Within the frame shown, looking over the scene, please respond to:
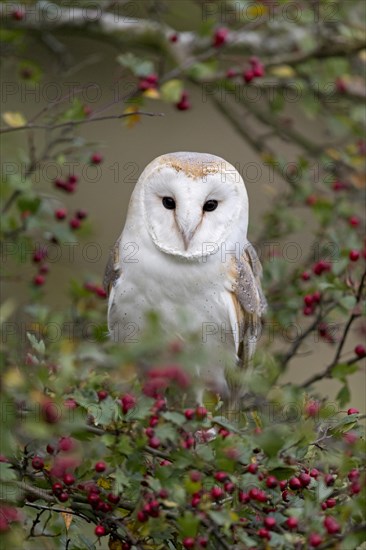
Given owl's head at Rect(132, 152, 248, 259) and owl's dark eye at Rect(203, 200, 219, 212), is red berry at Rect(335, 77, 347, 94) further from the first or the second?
owl's dark eye at Rect(203, 200, 219, 212)

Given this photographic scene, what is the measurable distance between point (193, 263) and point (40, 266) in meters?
0.48

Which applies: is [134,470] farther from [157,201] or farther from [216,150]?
[216,150]

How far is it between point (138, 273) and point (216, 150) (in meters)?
3.62

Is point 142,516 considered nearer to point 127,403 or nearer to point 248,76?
point 127,403

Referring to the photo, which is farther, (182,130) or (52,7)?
(182,130)

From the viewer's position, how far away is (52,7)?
3.05m

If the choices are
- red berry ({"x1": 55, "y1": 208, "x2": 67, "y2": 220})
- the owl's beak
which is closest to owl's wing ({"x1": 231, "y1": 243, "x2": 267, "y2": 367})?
the owl's beak

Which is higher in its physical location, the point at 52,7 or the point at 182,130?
the point at 52,7

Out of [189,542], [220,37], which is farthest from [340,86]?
[189,542]

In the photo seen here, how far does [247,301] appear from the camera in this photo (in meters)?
2.58

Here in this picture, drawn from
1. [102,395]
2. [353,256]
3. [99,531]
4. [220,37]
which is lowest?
[99,531]

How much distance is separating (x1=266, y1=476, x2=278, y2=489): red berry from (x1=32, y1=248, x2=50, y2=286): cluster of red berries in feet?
4.10

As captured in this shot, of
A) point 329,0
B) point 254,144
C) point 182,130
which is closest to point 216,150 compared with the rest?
point 182,130

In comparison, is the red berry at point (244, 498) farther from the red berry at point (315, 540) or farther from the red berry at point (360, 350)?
the red berry at point (360, 350)
